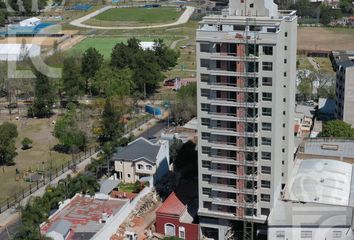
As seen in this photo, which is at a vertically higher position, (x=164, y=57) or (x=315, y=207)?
(x=164, y=57)

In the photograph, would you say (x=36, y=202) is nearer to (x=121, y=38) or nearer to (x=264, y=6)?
(x=264, y=6)

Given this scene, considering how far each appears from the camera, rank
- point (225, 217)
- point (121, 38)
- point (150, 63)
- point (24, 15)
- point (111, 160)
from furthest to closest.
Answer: point (24, 15), point (121, 38), point (150, 63), point (111, 160), point (225, 217)

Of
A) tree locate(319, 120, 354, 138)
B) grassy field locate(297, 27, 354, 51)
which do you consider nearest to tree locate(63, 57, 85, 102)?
tree locate(319, 120, 354, 138)

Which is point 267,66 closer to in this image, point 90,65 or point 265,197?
point 265,197

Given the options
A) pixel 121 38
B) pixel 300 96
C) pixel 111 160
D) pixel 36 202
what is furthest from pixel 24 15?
pixel 36 202

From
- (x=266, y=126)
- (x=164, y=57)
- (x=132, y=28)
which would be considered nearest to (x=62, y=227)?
(x=266, y=126)

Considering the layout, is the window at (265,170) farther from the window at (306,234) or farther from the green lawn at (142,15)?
the green lawn at (142,15)

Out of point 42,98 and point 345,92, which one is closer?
point 345,92
